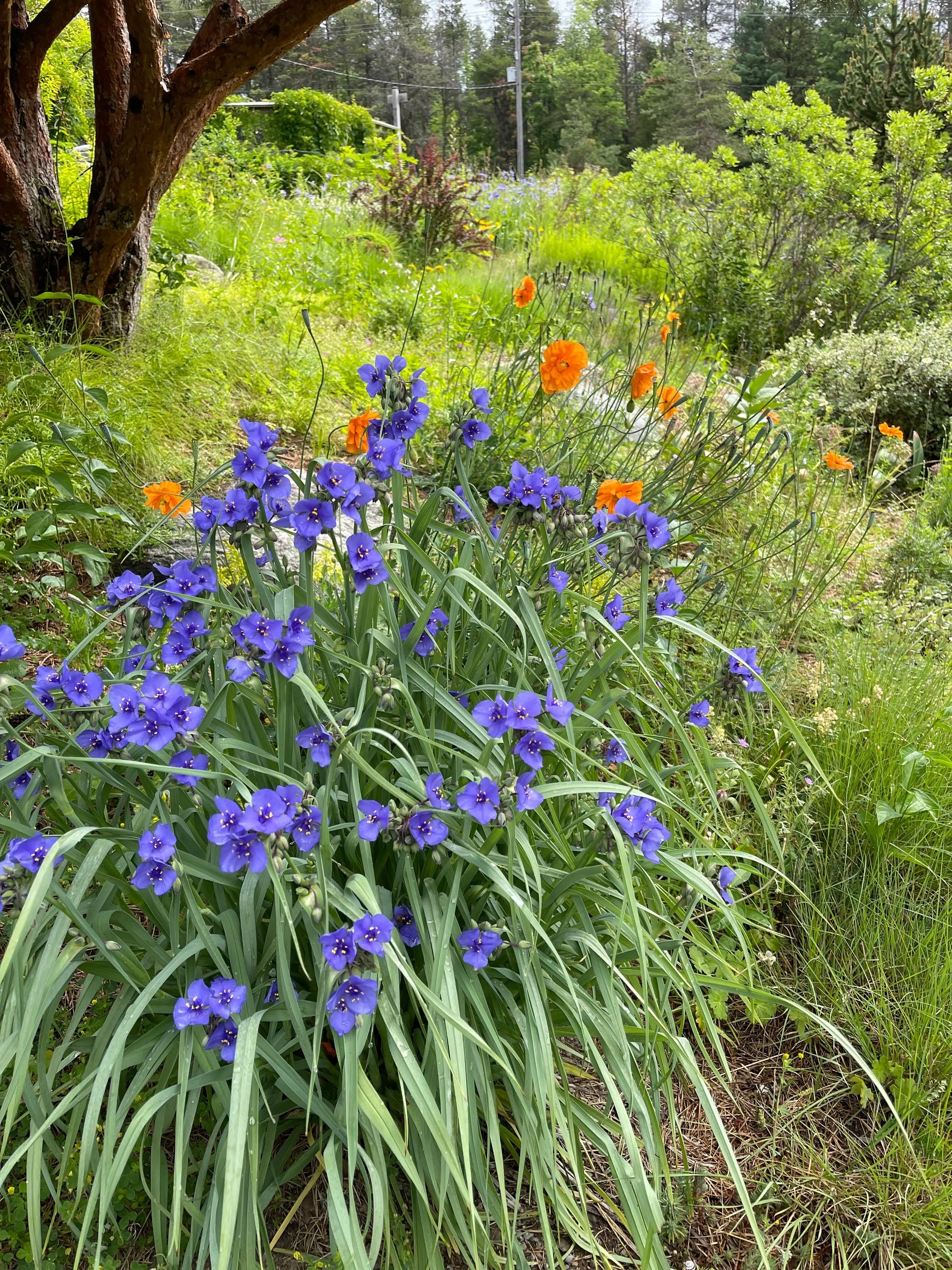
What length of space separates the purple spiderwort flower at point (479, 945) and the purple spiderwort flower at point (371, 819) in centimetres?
→ 20

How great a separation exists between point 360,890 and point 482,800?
0.20 m

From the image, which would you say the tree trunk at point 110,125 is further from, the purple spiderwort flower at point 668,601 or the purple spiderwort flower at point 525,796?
the purple spiderwort flower at point 525,796

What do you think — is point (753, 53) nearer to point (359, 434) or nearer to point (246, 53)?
point (246, 53)

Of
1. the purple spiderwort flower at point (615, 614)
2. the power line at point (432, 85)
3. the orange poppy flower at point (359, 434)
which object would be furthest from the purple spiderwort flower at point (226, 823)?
the power line at point (432, 85)

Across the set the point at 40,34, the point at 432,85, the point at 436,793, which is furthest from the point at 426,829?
the point at 432,85

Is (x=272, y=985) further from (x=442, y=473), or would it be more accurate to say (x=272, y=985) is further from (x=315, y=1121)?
(x=442, y=473)

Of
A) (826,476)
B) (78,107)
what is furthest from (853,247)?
(78,107)

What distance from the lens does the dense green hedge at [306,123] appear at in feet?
46.6

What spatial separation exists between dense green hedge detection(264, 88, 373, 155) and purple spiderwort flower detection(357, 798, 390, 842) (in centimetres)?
1568

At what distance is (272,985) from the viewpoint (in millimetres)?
1130

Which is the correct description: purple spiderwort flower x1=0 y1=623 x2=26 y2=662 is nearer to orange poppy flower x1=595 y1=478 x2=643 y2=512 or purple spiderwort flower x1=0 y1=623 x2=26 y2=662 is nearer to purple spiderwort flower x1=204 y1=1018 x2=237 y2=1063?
purple spiderwort flower x1=204 y1=1018 x2=237 y2=1063

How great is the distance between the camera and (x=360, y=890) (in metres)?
0.99

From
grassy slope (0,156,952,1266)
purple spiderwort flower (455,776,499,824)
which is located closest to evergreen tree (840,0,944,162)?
grassy slope (0,156,952,1266)

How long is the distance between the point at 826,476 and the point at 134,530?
292 cm
